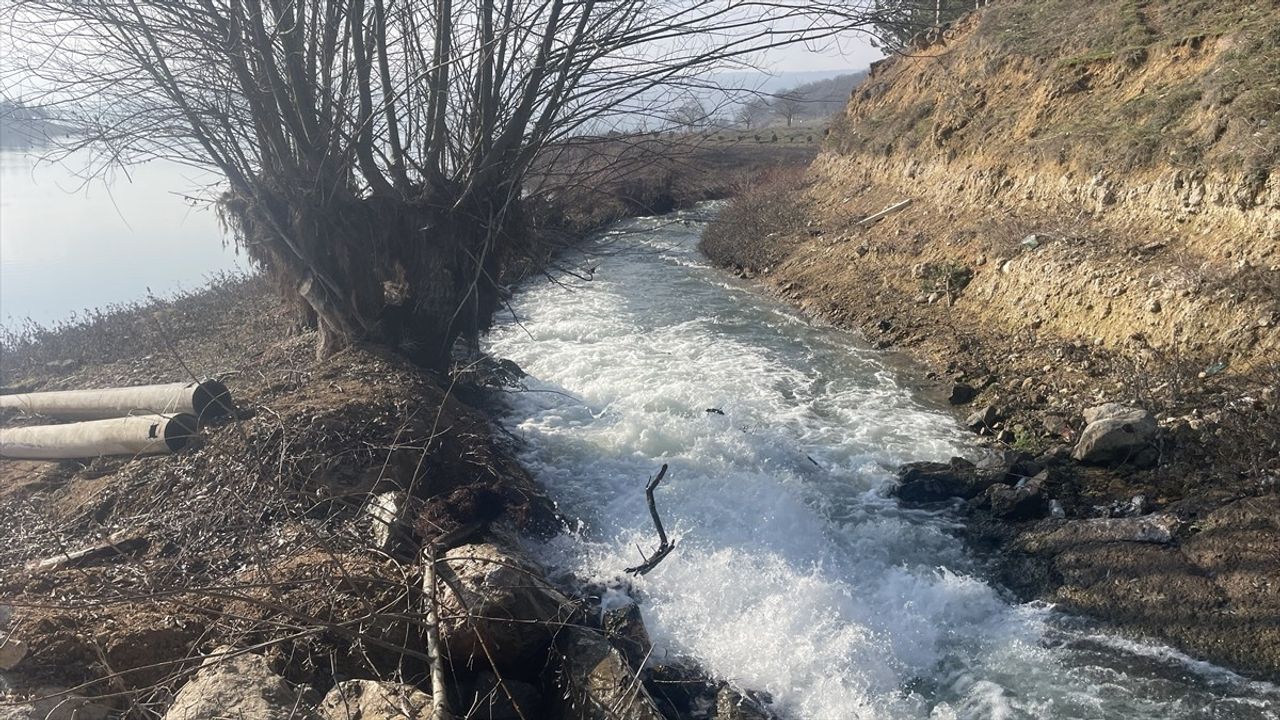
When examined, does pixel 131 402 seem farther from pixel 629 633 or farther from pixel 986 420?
pixel 986 420

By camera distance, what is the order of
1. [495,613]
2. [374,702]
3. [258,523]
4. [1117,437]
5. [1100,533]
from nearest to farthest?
[374,702] < [495,613] < [258,523] < [1100,533] < [1117,437]

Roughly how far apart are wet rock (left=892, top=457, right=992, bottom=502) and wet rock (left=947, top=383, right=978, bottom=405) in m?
1.92

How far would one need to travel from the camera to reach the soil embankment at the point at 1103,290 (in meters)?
5.73

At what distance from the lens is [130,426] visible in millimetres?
7125

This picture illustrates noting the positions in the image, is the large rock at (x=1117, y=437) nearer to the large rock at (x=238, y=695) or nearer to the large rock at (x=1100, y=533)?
the large rock at (x=1100, y=533)

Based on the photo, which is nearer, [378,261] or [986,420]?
[986,420]

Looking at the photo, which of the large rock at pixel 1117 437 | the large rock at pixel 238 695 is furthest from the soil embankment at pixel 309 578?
the large rock at pixel 1117 437

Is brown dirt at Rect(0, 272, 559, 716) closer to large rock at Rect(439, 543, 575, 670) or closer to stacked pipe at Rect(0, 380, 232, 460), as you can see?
stacked pipe at Rect(0, 380, 232, 460)

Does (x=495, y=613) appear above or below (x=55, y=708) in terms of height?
below

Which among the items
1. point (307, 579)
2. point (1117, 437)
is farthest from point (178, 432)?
point (1117, 437)

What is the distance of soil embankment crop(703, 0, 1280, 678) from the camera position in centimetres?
573

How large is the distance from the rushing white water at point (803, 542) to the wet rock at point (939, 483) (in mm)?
239

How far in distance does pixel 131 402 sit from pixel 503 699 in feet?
18.4

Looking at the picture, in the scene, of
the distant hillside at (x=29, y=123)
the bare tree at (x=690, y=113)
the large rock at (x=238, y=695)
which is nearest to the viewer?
the large rock at (x=238, y=695)
